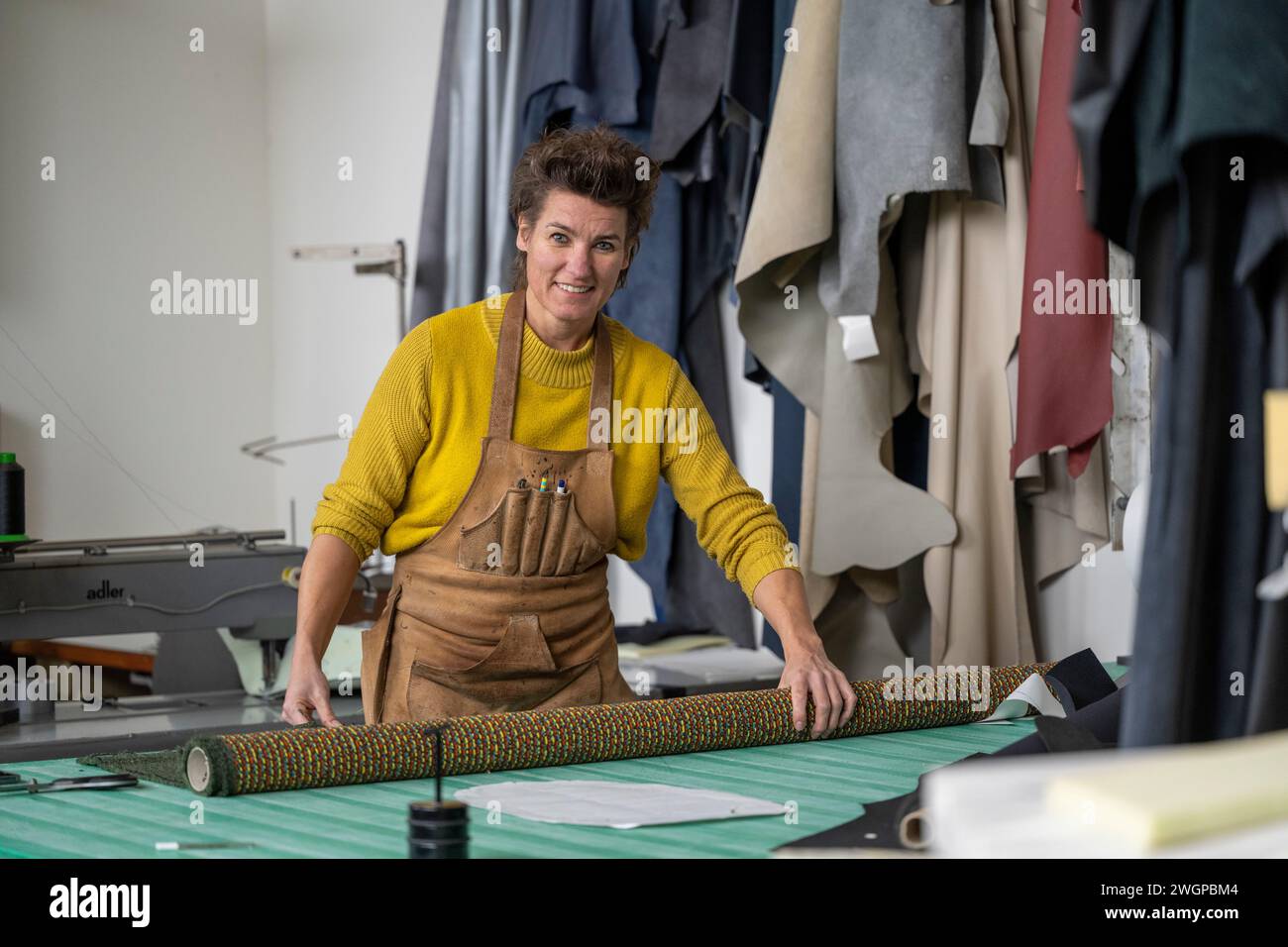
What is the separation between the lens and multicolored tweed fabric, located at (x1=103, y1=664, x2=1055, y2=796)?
163 cm

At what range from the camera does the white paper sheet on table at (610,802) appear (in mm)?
1468

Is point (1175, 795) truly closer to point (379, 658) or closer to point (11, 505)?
point (379, 658)

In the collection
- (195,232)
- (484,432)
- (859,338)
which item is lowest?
(484,432)

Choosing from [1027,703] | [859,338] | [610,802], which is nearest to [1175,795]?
[610,802]

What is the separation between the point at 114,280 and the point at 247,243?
20.5 inches

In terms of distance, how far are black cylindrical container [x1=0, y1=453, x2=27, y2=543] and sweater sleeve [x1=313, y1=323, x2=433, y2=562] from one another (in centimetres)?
80

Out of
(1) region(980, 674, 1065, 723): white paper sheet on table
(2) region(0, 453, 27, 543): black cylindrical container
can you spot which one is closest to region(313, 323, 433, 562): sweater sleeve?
(2) region(0, 453, 27, 543): black cylindrical container

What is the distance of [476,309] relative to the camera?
248cm

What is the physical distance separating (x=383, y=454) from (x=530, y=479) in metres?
0.23

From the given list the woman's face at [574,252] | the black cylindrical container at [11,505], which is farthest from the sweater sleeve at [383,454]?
the black cylindrical container at [11,505]

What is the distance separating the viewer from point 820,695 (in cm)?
200

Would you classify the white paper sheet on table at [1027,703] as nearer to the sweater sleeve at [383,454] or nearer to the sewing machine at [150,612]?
the sweater sleeve at [383,454]
